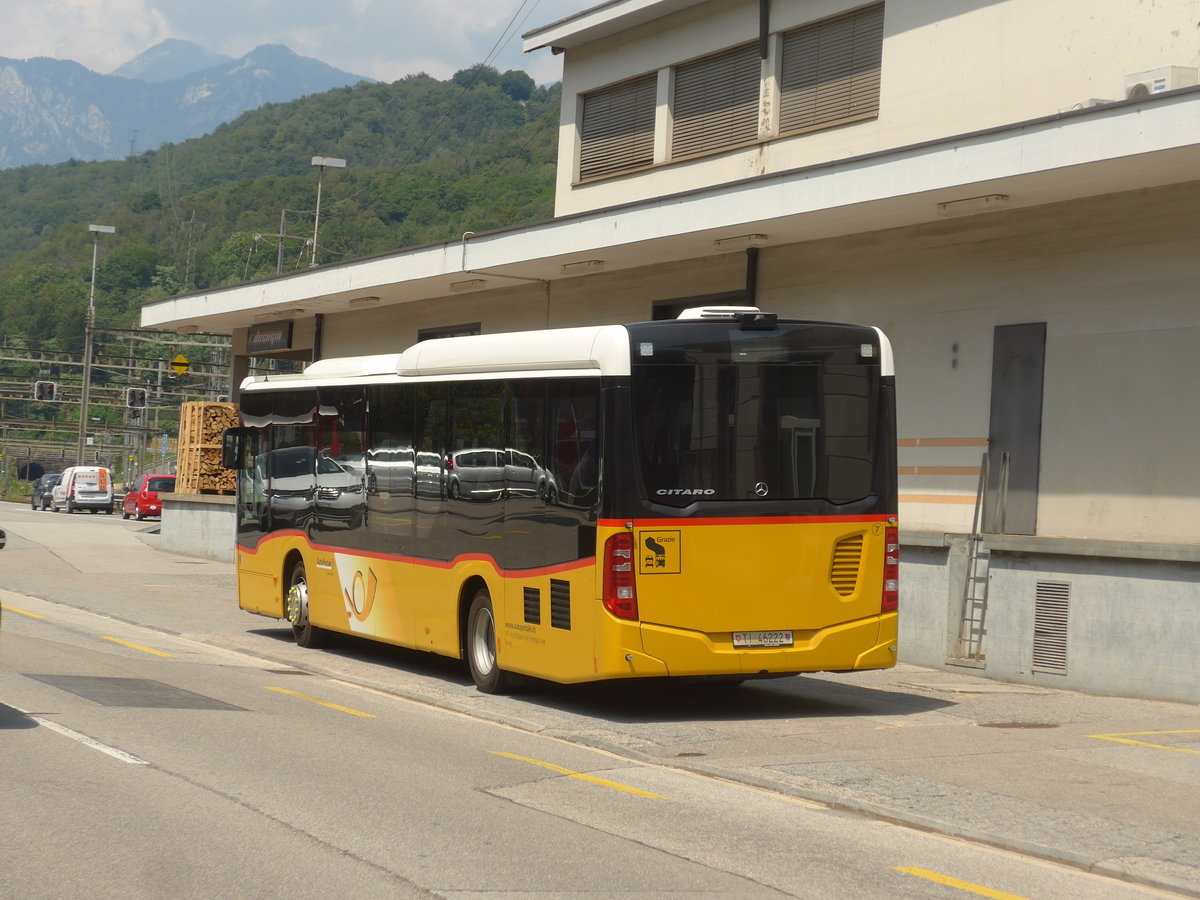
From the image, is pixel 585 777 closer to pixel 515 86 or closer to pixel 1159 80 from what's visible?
pixel 1159 80

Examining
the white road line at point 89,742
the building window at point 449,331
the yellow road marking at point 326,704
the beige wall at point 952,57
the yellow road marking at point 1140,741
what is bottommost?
the yellow road marking at point 326,704

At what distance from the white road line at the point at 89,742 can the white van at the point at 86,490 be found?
60.1 m

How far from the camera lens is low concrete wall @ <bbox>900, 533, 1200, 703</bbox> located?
560 inches

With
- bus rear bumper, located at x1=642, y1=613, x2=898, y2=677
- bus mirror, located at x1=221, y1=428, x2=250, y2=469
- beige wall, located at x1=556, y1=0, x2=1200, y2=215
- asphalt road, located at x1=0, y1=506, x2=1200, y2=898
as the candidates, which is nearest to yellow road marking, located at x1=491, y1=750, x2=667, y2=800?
asphalt road, located at x1=0, y1=506, x2=1200, y2=898

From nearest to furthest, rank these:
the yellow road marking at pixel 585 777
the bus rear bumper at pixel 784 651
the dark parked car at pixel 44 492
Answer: the yellow road marking at pixel 585 777, the bus rear bumper at pixel 784 651, the dark parked car at pixel 44 492

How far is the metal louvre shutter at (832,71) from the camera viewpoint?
823 inches

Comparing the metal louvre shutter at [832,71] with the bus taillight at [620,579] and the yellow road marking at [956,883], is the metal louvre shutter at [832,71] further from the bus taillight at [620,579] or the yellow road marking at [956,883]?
the yellow road marking at [956,883]

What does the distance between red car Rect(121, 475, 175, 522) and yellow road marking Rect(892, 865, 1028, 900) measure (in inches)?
2168

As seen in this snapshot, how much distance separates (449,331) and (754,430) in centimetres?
1728

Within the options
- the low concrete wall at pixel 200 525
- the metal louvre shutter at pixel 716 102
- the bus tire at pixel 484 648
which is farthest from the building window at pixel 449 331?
the bus tire at pixel 484 648

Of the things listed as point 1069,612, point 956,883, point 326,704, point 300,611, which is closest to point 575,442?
point 326,704

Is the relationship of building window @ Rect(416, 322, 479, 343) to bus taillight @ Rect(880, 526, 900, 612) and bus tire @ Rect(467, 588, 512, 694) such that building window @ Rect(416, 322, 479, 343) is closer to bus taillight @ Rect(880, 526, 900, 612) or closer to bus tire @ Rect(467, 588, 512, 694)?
bus tire @ Rect(467, 588, 512, 694)

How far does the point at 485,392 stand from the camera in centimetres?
1402

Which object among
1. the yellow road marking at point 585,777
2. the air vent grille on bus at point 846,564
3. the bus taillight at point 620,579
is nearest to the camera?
the yellow road marking at point 585,777
